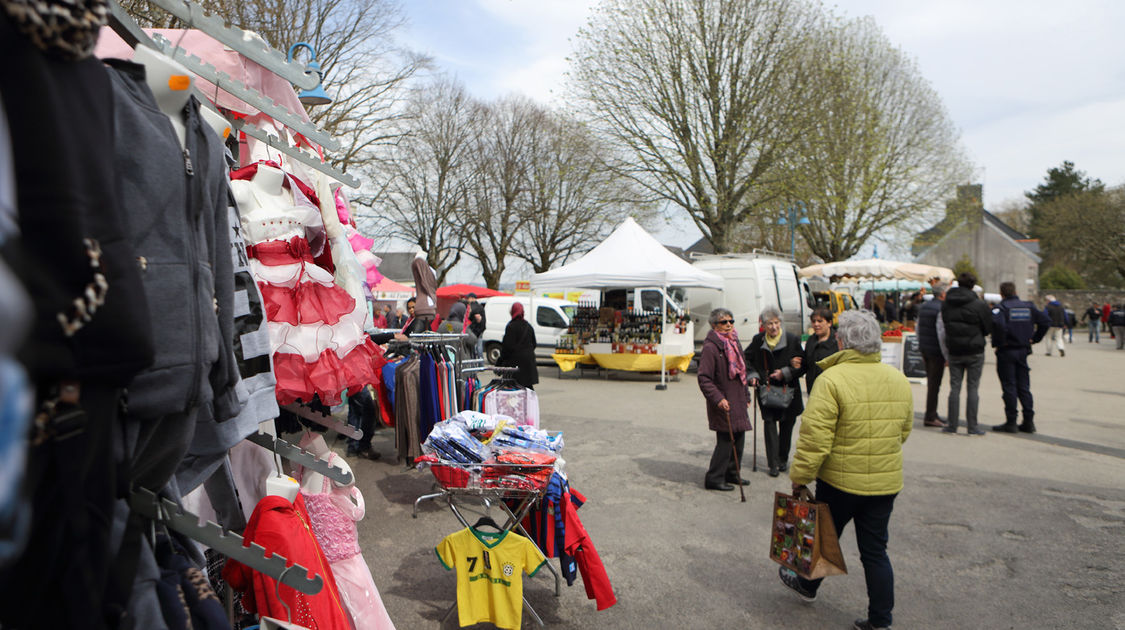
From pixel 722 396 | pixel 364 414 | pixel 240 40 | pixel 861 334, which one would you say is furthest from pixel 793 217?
pixel 240 40

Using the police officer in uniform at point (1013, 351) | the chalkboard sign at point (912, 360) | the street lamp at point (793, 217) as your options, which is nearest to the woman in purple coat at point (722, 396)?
the police officer in uniform at point (1013, 351)

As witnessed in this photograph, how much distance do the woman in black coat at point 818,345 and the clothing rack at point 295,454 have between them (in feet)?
17.2

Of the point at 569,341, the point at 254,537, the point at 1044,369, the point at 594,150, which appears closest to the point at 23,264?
the point at 254,537

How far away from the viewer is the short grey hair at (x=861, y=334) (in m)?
3.89

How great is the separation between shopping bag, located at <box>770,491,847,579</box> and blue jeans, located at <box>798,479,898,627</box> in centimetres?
13

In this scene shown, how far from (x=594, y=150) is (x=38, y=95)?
2294 cm

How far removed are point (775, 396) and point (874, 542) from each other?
3260 millimetres

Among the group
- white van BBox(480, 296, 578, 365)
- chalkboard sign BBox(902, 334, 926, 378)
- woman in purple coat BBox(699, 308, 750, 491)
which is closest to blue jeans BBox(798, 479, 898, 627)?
woman in purple coat BBox(699, 308, 750, 491)

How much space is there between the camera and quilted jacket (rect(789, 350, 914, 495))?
149 inches

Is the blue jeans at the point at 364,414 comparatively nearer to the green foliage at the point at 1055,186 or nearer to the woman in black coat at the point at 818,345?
the woman in black coat at the point at 818,345

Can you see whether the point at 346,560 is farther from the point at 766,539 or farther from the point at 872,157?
the point at 872,157

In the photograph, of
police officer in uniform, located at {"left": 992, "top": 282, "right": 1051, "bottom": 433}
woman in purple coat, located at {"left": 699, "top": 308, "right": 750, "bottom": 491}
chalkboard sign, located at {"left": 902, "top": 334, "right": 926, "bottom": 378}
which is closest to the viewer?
woman in purple coat, located at {"left": 699, "top": 308, "right": 750, "bottom": 491}

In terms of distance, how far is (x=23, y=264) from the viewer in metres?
0.64

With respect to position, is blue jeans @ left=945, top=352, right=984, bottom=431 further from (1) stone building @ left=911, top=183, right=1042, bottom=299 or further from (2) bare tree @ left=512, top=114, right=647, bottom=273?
(1) stone building @ left=911, top=183, right=1042, bottom=299
